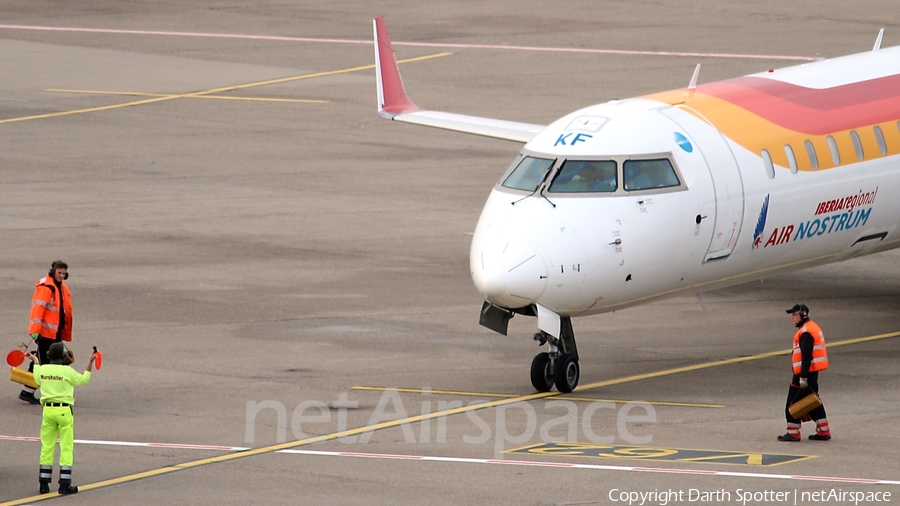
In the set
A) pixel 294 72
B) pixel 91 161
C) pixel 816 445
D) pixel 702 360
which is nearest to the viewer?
pixel 816 445

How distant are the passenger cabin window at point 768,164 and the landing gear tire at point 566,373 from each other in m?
4.02

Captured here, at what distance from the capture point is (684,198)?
74.7ft

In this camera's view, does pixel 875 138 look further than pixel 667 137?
Yes

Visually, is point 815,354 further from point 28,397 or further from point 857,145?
point 28,397

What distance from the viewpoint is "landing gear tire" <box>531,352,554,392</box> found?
74.4ft

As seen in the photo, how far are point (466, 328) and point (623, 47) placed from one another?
32.9 meters

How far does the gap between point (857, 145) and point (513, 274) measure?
6.87 metres

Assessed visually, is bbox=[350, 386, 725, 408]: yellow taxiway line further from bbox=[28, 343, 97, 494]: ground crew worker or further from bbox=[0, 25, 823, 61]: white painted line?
bbox=[0, 25, 823, 61]: white painted line

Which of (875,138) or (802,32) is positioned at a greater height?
(802,32)

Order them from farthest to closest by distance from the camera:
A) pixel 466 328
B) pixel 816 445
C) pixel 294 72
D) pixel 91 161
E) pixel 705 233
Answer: pixel 294 72 < pixel 91 161 < pixel 466 328 < pixel 705 233 < pixel 816 445

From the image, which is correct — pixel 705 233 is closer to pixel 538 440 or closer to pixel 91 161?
pixel 538 440

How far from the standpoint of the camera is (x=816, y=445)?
20.2 m

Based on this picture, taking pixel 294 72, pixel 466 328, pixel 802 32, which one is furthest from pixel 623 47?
pixel 466 328

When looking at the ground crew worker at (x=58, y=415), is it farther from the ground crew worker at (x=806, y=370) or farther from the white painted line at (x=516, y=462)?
the ground crew worker at (x=806, y=370)
